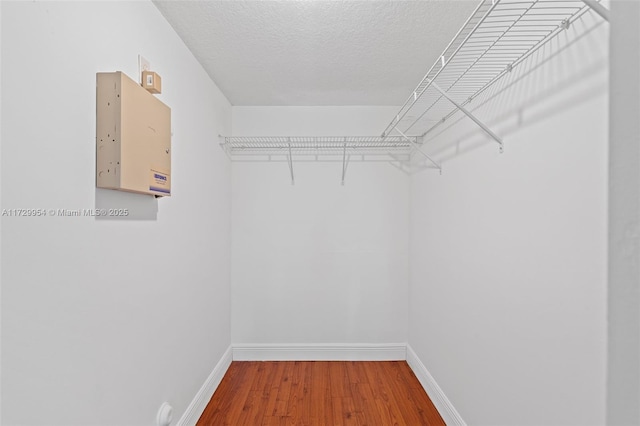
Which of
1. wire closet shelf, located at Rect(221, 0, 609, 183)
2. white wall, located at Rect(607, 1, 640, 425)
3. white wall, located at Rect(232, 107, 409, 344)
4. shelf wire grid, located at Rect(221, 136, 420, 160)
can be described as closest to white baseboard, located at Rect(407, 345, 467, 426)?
white wall, located at Rect(232, 107, 409, 344)

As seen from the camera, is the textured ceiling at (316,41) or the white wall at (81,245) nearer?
the white wall at (81,245)

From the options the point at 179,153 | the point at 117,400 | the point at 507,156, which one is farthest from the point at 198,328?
the point at 507,156

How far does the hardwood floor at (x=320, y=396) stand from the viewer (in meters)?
2.07

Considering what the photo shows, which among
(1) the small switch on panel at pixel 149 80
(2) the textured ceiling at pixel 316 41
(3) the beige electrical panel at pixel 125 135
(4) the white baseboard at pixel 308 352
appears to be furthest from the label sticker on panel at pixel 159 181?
(4) the white baseboard at pixel 308 352

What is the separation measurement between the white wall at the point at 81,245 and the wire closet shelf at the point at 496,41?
1.24m

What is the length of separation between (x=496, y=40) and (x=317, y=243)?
6.76 ft

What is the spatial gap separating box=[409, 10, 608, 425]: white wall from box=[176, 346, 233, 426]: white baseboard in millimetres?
1558

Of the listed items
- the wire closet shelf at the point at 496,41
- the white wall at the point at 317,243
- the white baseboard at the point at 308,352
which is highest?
the wire closet shelf at the point at 496,41

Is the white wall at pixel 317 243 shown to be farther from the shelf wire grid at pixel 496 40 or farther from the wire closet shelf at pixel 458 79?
the shelf wire grid at pixel 496 40

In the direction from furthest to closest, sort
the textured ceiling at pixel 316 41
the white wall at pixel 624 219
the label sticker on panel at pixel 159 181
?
the textured ceiling at pixel 316 41 → the label sticker on panel at pixel 159 181 → the white wall at pixel 624 219

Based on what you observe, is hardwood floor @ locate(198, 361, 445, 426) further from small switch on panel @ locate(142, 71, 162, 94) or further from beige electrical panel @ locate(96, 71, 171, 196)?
small switch on panel @ locate(142, 71, 162, 94)

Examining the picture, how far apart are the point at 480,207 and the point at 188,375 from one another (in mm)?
1884

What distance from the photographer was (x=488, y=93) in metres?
1.60

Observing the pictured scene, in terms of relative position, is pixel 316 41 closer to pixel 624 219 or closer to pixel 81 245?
pixel 81 245
